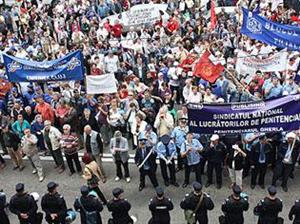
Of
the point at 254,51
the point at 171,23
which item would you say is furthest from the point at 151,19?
the point at 254,51

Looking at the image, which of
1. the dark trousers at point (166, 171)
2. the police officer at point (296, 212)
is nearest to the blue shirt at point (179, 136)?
the dark trousers at point (166, 171)

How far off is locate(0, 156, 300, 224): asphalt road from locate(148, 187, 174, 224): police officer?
3.86 feet

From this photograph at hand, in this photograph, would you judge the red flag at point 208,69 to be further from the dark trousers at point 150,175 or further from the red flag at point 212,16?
the red flag at point 212,16

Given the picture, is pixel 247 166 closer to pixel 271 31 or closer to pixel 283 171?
pixel 283 171

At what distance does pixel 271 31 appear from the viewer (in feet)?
51.8

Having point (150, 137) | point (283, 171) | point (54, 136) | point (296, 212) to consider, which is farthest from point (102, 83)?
point (296, 212)

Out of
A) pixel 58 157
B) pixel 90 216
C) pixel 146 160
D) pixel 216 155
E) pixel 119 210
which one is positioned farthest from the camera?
pixel 58 157

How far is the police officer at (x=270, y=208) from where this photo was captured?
10.1 m

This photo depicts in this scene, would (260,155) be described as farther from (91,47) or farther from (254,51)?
(91,47)

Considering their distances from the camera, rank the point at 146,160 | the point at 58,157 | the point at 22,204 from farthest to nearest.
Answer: the point at 58,157 → the point at 146,160 → the point at 22,204

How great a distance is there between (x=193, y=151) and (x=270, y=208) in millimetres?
2791

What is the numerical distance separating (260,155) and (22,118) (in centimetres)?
606

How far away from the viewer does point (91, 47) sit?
19766 mm

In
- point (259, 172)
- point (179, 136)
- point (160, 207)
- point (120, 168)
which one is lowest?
point (120, 168)
